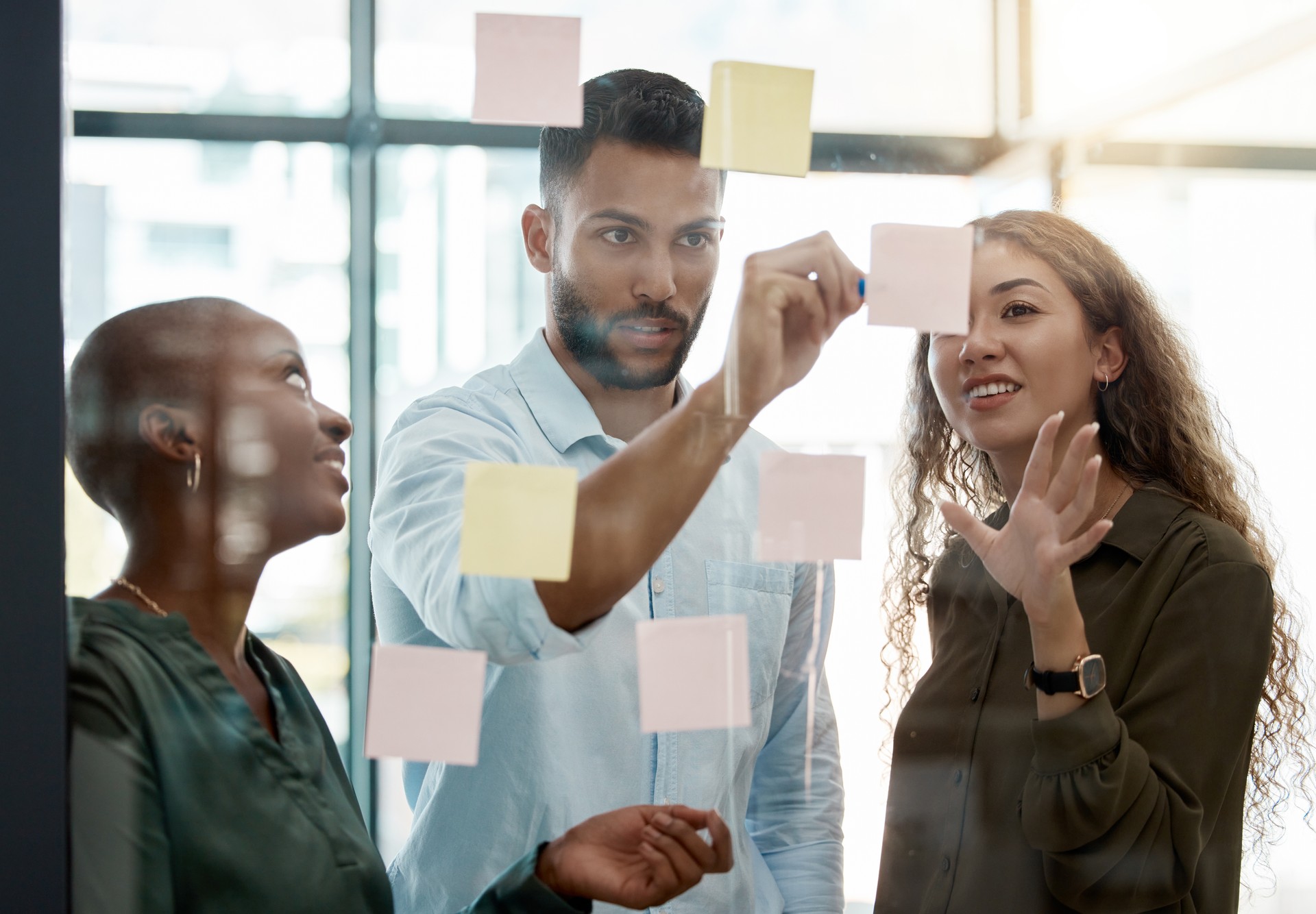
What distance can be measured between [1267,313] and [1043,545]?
444 mm

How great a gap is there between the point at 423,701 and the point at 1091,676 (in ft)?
1.86

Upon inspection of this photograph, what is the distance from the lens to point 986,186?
96 cm

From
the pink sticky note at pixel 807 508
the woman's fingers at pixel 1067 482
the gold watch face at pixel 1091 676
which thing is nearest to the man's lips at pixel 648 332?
the pink sticky note at pixel 807 508

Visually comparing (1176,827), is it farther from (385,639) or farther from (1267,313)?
(385,639)

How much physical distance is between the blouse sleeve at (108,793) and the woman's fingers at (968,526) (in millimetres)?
683

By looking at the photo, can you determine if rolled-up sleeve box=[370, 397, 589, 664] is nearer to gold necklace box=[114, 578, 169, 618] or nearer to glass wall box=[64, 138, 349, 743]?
glass wall box=[64, 138, 349, 743]

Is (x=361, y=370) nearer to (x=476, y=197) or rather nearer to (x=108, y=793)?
(x=476, y=197)

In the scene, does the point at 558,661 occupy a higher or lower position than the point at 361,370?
lower

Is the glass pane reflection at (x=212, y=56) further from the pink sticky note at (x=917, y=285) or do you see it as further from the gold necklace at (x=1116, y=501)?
the gold necklace at (x=1116, y=501)

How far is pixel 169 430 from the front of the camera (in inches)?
31.9

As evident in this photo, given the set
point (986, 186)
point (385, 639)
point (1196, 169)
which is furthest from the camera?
point (1196, 169)

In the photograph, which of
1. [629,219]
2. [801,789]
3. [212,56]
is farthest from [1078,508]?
[212,56]

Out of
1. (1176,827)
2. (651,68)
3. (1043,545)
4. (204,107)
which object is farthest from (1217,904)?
(204,107)

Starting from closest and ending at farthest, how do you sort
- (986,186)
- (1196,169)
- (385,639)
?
(385,639), (986,186), (1196,169)
